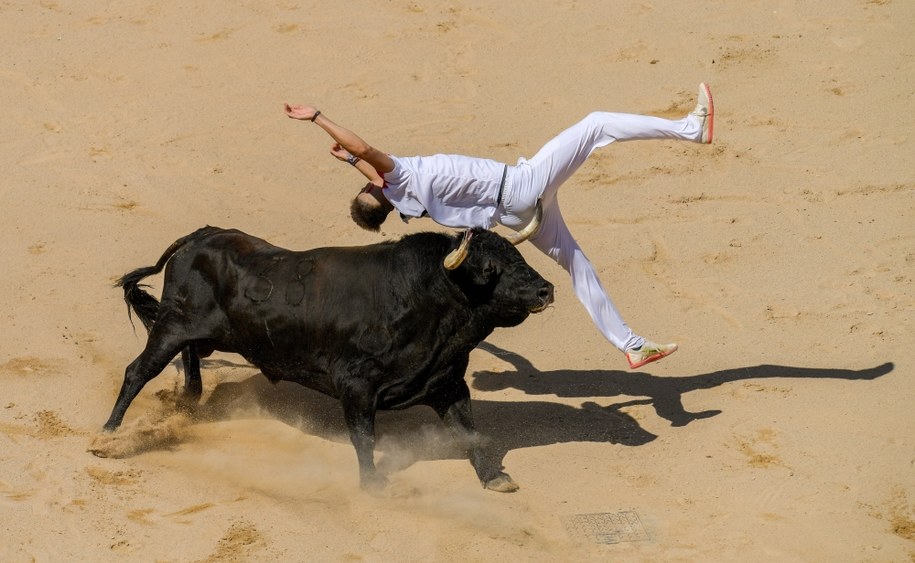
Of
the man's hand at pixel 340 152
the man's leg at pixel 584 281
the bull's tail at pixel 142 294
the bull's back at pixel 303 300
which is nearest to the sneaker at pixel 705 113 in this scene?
the man's leg at pixel 584 281

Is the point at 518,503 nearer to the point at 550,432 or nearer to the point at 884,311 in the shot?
the point at 550,432

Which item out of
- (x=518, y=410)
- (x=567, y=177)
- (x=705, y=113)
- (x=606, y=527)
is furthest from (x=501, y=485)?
(x=705, y=113)

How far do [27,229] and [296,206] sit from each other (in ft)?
7.59

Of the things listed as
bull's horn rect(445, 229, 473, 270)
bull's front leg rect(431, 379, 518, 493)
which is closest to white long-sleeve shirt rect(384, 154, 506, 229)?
bull's horn rect(445, 229, 473, 270)

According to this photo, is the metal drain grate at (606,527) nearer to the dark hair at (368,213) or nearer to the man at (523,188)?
the man at (523,188)

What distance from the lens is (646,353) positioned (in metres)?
9.46

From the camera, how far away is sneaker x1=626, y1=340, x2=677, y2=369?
9445 millimetres

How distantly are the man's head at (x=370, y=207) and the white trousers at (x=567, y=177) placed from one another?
0.82 metres

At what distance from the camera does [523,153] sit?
42.8ft

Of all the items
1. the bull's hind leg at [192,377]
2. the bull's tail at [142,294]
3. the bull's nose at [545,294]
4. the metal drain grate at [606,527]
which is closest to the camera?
the metal drain grate at [606,527]

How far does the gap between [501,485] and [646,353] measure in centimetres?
134

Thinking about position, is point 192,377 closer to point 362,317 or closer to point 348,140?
point 362,317

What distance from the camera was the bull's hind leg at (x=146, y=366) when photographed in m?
9.53

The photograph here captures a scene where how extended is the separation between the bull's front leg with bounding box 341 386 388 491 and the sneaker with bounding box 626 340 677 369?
179 cm
